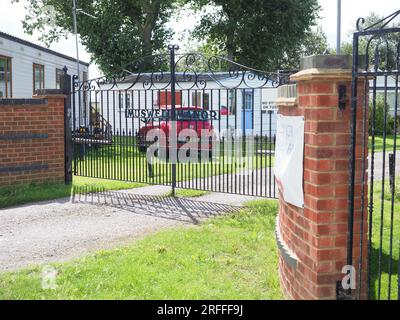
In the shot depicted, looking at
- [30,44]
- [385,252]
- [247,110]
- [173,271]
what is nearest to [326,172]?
[173,271]

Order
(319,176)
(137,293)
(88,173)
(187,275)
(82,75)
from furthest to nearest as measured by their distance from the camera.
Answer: (82,75), (88,173), (187,275), (137,293), (319,176)

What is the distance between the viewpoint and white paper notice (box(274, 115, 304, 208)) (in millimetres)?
3449

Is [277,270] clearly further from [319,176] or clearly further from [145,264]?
[319,176]

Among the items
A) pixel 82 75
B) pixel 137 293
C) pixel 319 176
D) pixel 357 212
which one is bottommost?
pixel 137 293

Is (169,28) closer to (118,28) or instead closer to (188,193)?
(118,28)

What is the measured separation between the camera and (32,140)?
925cm

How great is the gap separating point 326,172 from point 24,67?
62.0ft

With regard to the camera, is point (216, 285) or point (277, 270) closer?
point (216, 285)

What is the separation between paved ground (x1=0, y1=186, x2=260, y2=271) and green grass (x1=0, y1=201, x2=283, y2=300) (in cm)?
52

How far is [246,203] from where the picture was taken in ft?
26.0

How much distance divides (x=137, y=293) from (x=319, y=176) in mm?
1823

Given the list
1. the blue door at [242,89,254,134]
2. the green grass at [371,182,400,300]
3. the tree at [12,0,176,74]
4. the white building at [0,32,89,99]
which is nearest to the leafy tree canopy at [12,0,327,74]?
the tree at [12,0,176,74]

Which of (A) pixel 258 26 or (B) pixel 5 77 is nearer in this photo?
(B) pixel 5 77
